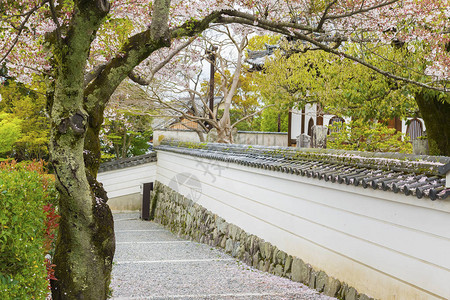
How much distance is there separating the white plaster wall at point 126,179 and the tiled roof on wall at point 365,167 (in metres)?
10.8

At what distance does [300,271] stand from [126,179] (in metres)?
13.8

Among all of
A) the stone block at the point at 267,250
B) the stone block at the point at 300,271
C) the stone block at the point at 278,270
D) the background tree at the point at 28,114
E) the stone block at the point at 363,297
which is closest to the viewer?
the stone block at the point at 363,297

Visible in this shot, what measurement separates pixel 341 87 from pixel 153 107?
10.2 meters

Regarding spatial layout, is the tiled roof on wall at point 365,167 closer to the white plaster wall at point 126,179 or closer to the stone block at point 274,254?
the stone block at point 274,254

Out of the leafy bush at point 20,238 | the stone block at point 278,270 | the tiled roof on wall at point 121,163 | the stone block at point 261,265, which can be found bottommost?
the stone block at point 261,265

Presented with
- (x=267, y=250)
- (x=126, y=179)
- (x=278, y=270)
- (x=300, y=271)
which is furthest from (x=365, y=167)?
(x=126, y=179)

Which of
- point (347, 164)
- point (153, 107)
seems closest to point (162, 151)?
point (153, 107)

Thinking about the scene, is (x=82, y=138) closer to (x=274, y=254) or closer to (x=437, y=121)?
(x=274, y=254)

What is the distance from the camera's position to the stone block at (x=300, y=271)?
22.7ft

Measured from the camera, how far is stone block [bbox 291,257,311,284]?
6909mm

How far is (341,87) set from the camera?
10445mm

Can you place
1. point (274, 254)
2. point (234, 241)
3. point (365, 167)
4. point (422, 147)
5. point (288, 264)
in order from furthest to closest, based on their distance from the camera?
point (422, 147)
point (234, 241)
point (274, 254)
point (288, 264)
point (365, 167)

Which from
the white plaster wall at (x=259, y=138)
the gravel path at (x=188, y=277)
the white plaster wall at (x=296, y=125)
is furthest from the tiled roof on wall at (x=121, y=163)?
the gravel path at (x=188, y=277)

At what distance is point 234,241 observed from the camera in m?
10.1
